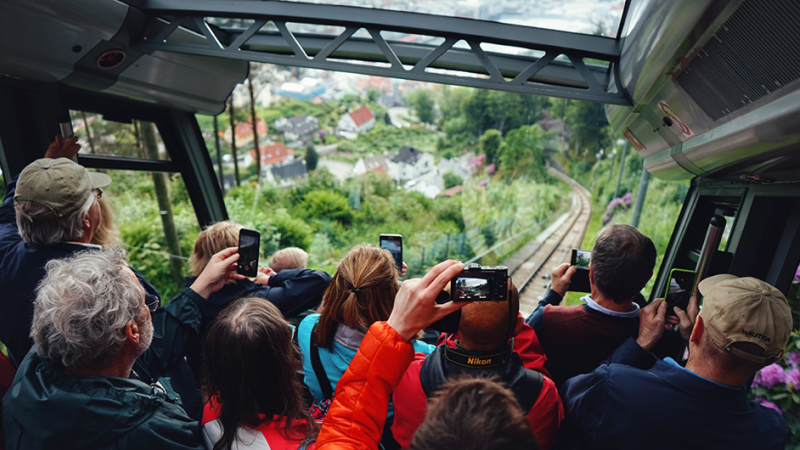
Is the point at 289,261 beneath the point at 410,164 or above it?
beneath

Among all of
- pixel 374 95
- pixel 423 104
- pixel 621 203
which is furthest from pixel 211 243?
Result: pixel 374 95

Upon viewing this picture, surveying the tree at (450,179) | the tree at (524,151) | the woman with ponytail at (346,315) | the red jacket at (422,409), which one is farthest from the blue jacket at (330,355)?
the tree at (450,179)

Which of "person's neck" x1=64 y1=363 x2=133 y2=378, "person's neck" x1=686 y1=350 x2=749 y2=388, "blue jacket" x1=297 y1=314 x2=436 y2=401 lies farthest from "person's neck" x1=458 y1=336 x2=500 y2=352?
"person's neck" x1=64 y1=363 x2=133 y2=378

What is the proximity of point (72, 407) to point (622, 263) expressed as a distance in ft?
5.44

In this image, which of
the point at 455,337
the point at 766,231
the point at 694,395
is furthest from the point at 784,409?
the point at 455,337

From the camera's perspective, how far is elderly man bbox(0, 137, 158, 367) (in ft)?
4.54

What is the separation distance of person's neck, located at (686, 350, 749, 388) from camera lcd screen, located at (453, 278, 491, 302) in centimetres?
60

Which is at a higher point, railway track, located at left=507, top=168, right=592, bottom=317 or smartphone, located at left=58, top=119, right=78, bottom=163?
smartphone, located at left=58, top=119, right=78, bottom=163

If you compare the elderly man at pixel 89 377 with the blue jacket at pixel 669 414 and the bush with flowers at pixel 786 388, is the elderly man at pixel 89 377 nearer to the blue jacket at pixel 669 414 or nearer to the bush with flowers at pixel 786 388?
the blue jacket at pixel 669 414

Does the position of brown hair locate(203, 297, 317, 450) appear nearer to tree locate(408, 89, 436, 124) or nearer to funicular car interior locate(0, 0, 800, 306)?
funicular car interior locate(0, 0, 800, 306)

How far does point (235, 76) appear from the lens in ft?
9.78

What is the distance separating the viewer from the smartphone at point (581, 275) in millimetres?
1747

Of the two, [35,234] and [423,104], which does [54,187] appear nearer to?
[35,234]

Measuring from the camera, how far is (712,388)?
1004mm
